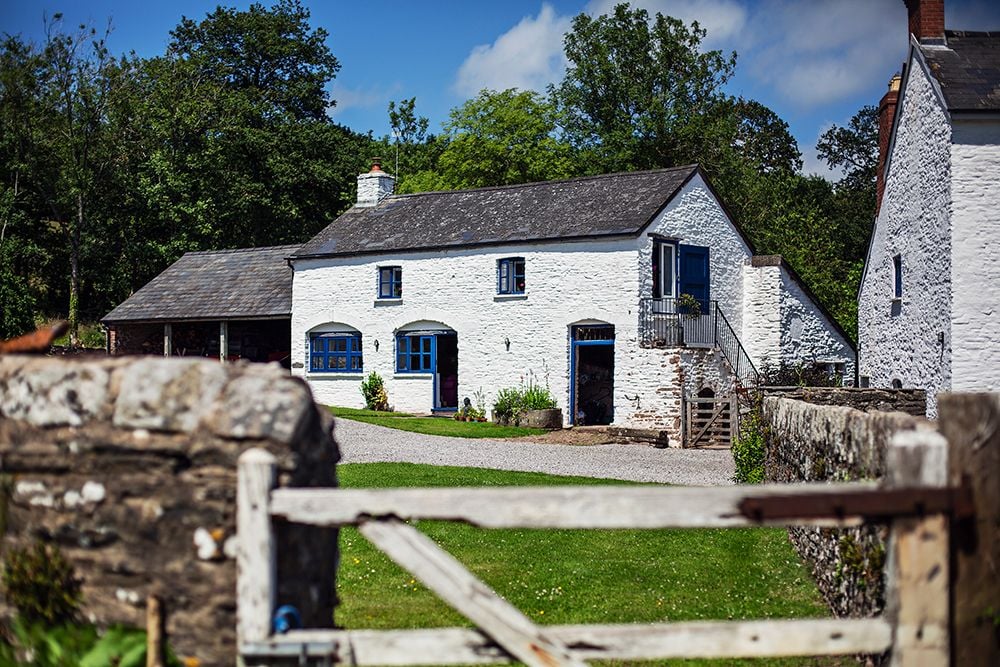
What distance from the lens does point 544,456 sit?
2083cm

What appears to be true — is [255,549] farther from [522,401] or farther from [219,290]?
[219,290]

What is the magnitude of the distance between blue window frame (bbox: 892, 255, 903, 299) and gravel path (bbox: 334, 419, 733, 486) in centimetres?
522

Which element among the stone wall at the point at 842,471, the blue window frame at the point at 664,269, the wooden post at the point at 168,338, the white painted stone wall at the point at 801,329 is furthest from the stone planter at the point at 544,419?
the stone wall at the point at 842,471

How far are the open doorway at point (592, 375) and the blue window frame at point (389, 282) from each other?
242 inches

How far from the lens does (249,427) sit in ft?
13.1

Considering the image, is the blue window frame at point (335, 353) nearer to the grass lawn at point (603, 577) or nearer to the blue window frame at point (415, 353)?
the blue window frame at point (415, 353)

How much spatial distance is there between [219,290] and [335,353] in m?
6.31

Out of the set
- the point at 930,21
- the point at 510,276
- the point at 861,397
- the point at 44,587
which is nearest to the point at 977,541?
the point at 44,587

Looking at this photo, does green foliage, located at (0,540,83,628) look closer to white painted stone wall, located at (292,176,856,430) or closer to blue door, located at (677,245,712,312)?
white painted stone wall, located at (292,176,856,430)

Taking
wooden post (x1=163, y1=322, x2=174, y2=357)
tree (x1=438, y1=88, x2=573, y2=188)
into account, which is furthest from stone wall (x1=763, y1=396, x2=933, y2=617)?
tree (x1=438, y1=88, x2=573, y2=188)

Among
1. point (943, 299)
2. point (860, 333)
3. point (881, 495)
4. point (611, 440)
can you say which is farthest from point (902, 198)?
point (881, 495)

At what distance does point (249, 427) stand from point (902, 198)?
21.2 meters

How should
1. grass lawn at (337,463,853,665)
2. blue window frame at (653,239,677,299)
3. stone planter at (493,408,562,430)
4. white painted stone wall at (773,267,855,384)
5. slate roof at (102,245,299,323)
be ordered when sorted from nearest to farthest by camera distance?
grass lawn at (337,463,853,665)
stone planter at (493,408,562,430)
blue window frame at (653,239,677,299)
white painted stone wall at (773,267,855,384)
slate roof at (102,245,299,323)

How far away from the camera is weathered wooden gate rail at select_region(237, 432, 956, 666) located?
378 cm
